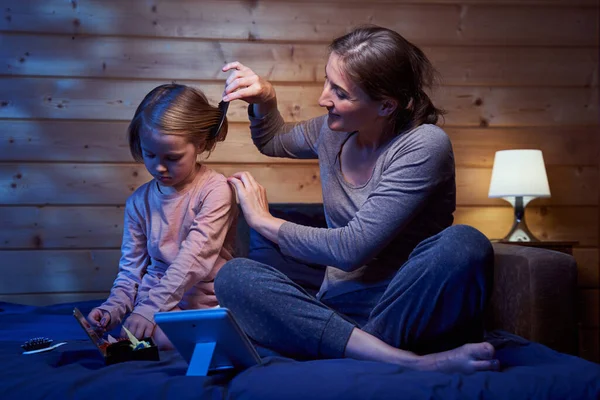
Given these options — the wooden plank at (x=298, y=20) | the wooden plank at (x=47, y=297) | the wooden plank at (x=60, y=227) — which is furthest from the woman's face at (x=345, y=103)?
the wooden plank at (x=47, y=297)

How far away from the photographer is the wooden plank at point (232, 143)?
2590 millimetres

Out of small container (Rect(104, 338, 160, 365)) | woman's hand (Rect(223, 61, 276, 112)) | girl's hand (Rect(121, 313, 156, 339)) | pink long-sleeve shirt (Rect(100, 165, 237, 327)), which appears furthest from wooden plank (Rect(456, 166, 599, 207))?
small container (Rect(104, 338, 160, 365))

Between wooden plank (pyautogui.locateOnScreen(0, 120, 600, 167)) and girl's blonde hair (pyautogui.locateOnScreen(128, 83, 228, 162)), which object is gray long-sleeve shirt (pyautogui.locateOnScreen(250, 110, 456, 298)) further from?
wooden plank (pyautogui.locateOnScreen(0, 120, 600, 167))

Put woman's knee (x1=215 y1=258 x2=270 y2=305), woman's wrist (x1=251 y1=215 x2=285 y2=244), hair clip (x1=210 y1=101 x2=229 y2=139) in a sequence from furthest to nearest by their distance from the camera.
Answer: hair clip (x1=210 y1=101 x2=229 y2=139) < woman's wrist (x1=251 y1=215 x2=285 y2=244) < woman's knee (x1=215 y1=258 x2=270 y2=305)

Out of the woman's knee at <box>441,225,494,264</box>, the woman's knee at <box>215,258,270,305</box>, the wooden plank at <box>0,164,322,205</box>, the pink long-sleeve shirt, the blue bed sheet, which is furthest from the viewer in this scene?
the wooden plank at <box>0,164,322,205</box>

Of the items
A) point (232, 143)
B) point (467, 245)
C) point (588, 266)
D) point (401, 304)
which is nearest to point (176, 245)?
point (401, 304)

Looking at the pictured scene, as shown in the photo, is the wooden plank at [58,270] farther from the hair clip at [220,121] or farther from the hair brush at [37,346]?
the hair brush at [37,346]

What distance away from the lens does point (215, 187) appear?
171cm

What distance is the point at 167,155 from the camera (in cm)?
162

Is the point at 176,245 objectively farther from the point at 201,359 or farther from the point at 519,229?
the point at 519,229

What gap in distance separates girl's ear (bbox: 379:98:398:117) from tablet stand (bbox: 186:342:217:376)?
0.61 m

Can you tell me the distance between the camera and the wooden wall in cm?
259

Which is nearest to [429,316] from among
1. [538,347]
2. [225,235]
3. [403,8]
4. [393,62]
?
[538,347]

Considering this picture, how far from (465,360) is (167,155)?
0.88m
